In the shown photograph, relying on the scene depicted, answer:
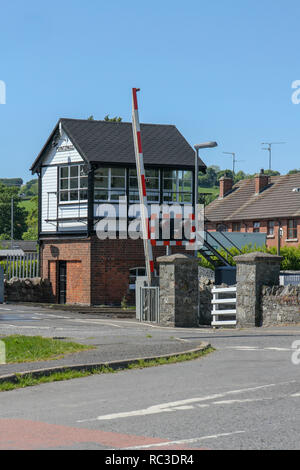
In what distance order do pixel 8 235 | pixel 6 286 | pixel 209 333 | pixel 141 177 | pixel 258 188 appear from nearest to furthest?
pixel 209 333
pixel 141 177
pixel 6 286
pixel 258 188
pixel 8 235

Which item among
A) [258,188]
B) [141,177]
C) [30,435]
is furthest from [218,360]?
[258,188]

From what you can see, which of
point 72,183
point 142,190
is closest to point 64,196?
point 72,183

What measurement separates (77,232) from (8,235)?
285 ft

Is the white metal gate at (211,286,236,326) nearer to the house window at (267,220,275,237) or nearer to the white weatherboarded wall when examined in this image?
the white weatherboarded wall

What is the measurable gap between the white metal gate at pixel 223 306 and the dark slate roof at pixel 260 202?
42.1m

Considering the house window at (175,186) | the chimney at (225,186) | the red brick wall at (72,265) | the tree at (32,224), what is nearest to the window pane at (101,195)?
the red brick wall at (72,265)

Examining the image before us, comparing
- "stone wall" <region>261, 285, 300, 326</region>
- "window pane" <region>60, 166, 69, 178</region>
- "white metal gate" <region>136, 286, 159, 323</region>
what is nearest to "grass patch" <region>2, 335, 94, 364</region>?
"stone wall" <region>261, 285, 300, 326</region>

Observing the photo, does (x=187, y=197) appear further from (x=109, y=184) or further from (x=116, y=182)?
(x=109, y=184)

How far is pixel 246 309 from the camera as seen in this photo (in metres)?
22.5

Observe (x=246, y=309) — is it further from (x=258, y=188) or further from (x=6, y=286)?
(x=258, y=188)

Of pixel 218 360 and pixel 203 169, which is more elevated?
pixel 203 169

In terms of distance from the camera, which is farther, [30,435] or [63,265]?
[63,265]

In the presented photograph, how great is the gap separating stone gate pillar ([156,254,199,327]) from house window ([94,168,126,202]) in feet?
45.7

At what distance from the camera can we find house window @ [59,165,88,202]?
37.1 metres
